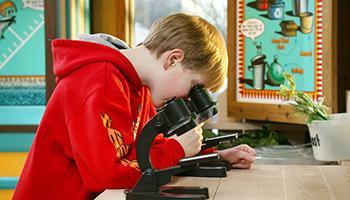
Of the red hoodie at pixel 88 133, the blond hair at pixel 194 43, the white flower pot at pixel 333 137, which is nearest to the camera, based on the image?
the red hoodie at pixel 88 133

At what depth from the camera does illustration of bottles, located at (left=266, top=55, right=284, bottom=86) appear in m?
3.26

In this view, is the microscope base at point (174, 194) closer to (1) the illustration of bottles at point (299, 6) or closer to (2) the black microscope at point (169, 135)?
(2) the black microscope at point (169, 135)

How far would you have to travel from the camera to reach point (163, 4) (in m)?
3.84

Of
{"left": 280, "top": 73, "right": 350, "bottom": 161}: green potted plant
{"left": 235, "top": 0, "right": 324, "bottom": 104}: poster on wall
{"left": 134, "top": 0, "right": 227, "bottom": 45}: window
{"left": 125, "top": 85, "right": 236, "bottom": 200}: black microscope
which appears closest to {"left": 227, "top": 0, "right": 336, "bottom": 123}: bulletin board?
{"left": 235, "top": 0, "right": 324, "bottom": 104}: poster on wall

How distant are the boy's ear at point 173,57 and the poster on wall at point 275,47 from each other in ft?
5.08

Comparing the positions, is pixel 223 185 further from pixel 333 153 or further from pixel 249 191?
pixel 333 153

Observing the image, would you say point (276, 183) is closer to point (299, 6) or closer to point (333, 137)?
point (333, 137)

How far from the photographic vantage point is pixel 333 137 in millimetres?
2164

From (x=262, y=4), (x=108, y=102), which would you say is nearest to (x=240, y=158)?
(x=108, y=102)

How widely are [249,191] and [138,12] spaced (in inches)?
98.5

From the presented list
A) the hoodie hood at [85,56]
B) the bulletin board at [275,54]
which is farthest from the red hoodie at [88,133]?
the bulletin board at [275,54]

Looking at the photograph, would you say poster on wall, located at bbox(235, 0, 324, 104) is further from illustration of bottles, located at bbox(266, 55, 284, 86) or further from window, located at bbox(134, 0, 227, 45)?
window, located at bbox(134, 0, 227, 45)

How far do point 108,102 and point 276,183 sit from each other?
454 mm

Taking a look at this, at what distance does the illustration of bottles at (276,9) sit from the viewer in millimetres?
3254
